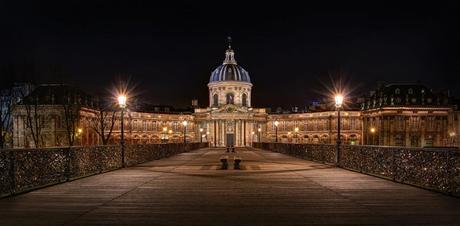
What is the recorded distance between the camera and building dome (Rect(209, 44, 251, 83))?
486 ft

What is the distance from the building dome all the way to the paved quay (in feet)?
418

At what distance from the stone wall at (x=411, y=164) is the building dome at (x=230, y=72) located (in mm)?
118794

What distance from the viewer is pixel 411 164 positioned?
19516 mm

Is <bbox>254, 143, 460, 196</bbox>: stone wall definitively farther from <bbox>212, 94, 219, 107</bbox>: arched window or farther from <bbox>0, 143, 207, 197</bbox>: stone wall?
<bbox>212, 94, 219, 107</bbox>: arched window

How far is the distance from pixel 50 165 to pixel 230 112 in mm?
126074

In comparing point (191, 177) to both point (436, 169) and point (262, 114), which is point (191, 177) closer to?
point (436, 169)

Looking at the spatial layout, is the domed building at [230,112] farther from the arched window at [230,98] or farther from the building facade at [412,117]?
the building facade at [412,117]

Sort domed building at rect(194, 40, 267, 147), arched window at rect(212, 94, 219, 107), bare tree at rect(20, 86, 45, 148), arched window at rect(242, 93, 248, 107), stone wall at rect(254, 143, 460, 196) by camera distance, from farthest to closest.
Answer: arched window at rect(242, 93, 248, 107)
arched window at rect(212, 94, 219, 107)
domed building at rect(194, 40, 267, 147)
bare tree at rect(20, 86, 45, 148)
stone wall at rect(254, 143, 460, 196)

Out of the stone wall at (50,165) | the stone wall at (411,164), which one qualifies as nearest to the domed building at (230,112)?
the stone wall at (50,165)

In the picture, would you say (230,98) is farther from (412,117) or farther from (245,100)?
(412,117)

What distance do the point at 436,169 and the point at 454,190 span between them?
55.6 inches

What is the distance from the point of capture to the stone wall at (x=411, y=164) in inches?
647

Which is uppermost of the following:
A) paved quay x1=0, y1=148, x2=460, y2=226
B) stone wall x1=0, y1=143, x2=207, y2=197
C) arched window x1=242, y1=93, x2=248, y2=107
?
arched window x1=242, y1=93, x2=248, y2=107

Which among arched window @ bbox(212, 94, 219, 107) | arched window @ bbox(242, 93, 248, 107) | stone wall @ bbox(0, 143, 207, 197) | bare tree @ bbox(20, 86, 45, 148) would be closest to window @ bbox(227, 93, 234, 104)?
arched window @ bbox(212, 94, 219, 107)
